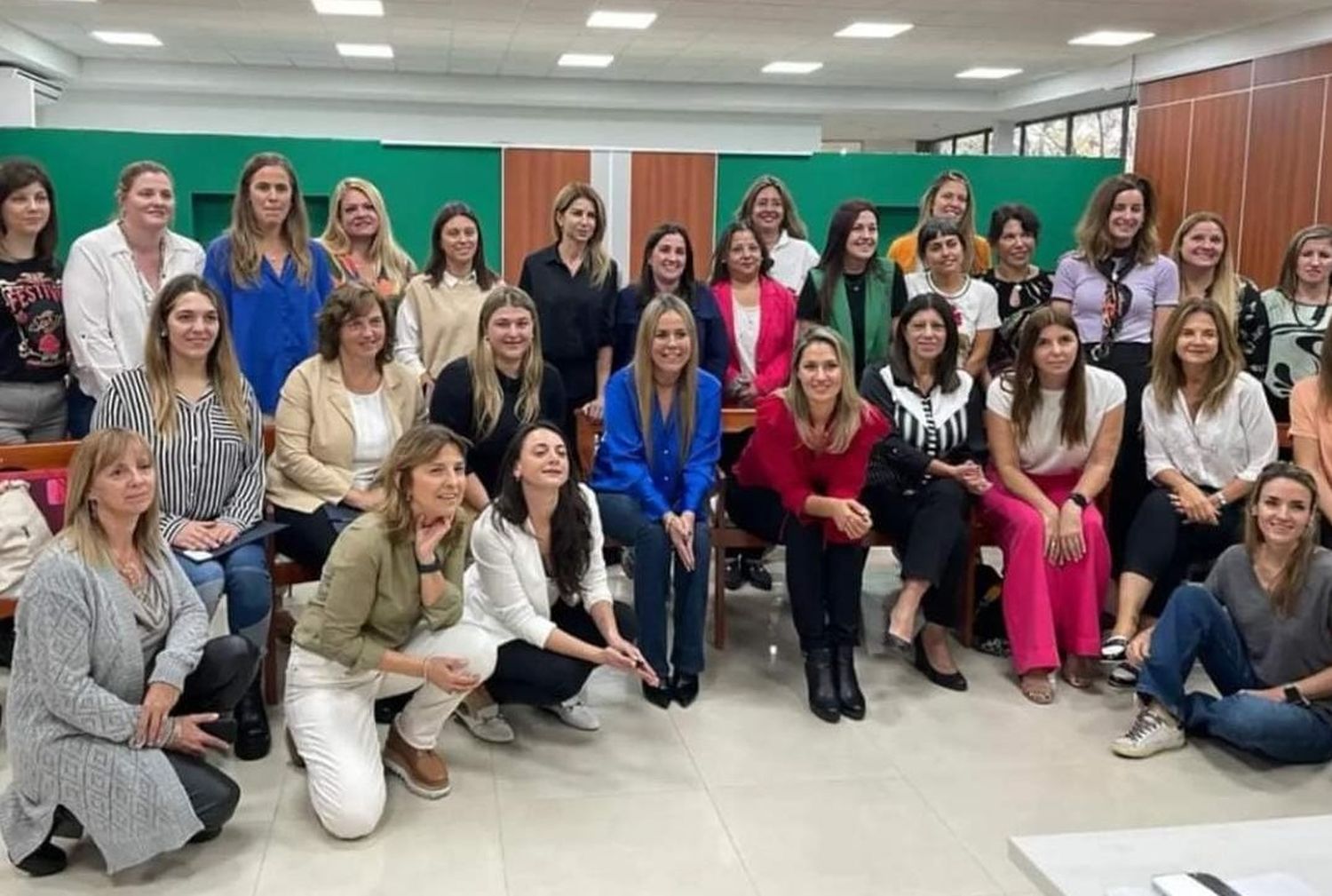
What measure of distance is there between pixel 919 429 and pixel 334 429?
182 cm

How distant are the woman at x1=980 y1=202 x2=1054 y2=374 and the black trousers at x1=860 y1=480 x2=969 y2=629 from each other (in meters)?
0.93

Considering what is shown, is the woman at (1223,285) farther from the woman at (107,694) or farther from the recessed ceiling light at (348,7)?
the recessed ceiling light at (348,7)

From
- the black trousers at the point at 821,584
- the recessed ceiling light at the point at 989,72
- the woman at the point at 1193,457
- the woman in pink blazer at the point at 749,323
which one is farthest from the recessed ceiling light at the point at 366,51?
the woman at the point at 1193,457

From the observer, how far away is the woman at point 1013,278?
4.59m

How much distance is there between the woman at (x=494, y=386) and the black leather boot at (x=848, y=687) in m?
1.16

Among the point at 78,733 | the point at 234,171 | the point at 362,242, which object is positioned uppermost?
the point at 234,171

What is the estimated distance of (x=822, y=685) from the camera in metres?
3.61

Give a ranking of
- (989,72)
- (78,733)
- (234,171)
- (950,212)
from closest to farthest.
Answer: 1. (78,733)
2. (950,212)
3. (234,171)
4. (989,72)

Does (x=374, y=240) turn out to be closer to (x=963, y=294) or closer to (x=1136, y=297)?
(x=963, y=294)

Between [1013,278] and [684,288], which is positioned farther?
[1013,278]

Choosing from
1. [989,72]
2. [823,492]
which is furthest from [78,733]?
[989,72]

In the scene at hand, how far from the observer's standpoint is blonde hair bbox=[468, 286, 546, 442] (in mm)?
3732

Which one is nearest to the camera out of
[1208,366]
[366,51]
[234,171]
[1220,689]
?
[1220,689]

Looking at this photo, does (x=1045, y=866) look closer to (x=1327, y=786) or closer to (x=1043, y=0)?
(x=1327, y=786)
